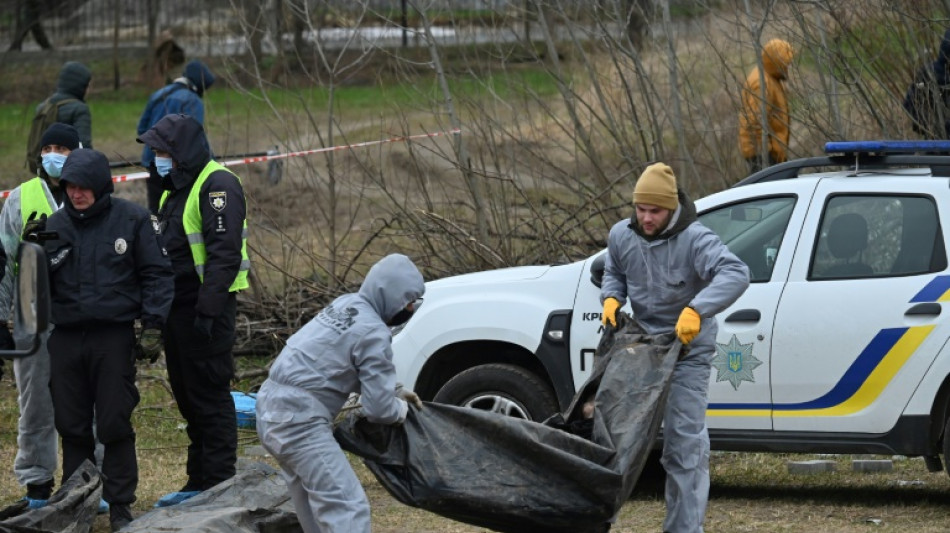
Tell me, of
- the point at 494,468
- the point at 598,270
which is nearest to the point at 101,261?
the point at 494,468

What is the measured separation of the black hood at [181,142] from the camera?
23.4 ft

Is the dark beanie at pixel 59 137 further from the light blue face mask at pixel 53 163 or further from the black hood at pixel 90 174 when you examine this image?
the black hood at pixel 90 174

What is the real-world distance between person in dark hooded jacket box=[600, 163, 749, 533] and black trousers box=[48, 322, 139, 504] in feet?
7.96

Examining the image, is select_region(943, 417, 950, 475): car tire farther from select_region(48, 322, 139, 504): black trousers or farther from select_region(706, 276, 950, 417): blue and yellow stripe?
select_region(48, 322, 139, 504): black trousers

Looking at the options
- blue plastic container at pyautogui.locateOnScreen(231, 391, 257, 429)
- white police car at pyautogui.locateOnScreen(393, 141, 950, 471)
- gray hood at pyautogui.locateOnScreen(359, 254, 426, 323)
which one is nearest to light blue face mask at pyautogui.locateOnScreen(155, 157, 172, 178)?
white police car at pyautogui.locateOnScreen(393, 141, 950, 471)

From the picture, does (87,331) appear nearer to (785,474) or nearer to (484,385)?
(484,385)

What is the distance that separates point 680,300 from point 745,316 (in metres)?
0.84

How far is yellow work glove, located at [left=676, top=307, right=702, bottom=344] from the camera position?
6191 mm

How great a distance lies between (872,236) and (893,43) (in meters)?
4.13

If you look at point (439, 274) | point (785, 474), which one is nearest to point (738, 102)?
point (439, 274)

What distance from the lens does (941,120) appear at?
1030 centimetres

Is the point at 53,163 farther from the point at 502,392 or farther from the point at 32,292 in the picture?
the point at 32,292

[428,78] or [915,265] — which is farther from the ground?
[428,78]

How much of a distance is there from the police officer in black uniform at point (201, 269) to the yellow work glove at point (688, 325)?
7.44 ft
